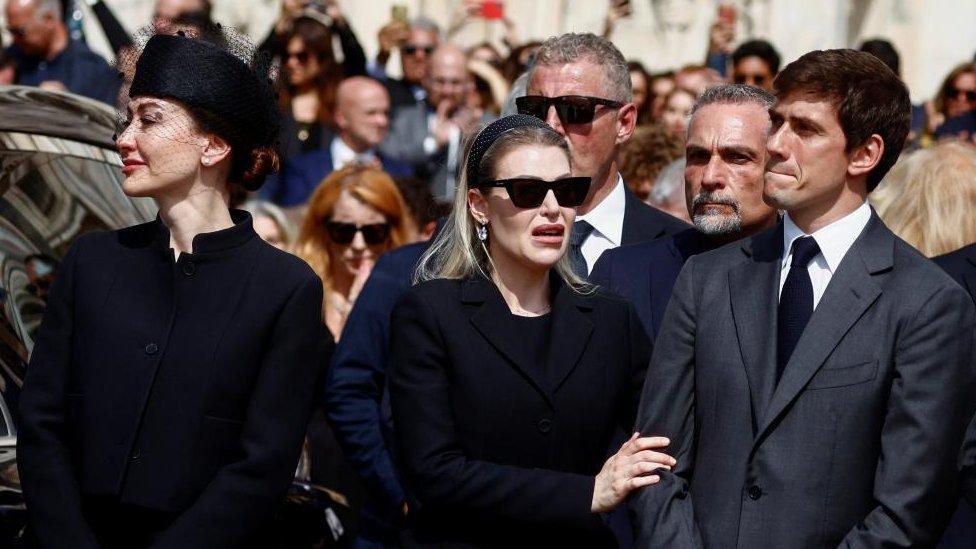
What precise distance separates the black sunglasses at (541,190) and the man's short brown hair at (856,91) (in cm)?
64

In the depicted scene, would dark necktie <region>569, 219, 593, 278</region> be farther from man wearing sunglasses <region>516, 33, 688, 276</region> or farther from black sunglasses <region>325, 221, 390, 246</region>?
black sunglasses <region>325, 221, 390, 246</region>

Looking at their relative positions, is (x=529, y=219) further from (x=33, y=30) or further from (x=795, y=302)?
(x=33, y=30)

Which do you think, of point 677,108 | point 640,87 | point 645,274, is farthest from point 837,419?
point 640,87

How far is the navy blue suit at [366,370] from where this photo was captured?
18.7ft

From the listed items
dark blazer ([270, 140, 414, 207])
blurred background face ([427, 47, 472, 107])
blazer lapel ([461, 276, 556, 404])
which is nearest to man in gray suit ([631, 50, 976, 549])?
blazer lapel ([461, 276, 556, 404])

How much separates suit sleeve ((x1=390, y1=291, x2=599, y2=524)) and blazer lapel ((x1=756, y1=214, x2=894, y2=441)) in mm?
574

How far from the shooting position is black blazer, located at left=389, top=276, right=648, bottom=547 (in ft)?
14.5

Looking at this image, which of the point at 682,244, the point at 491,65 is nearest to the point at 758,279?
the point at 682,244

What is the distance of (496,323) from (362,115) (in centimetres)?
536

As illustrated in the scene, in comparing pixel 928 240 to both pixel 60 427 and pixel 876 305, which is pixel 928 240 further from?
pixel 60 427

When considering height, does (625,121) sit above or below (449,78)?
above

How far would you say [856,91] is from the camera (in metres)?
4.29

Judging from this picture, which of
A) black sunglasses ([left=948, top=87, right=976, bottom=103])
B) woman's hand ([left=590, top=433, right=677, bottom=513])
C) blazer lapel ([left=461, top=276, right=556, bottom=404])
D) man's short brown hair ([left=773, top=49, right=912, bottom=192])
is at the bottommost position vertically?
black sunglasses ([left=948, top=87, right=976, bottom=103])

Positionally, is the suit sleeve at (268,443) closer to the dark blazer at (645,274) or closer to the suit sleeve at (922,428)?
the dark blazer at (645,274)
